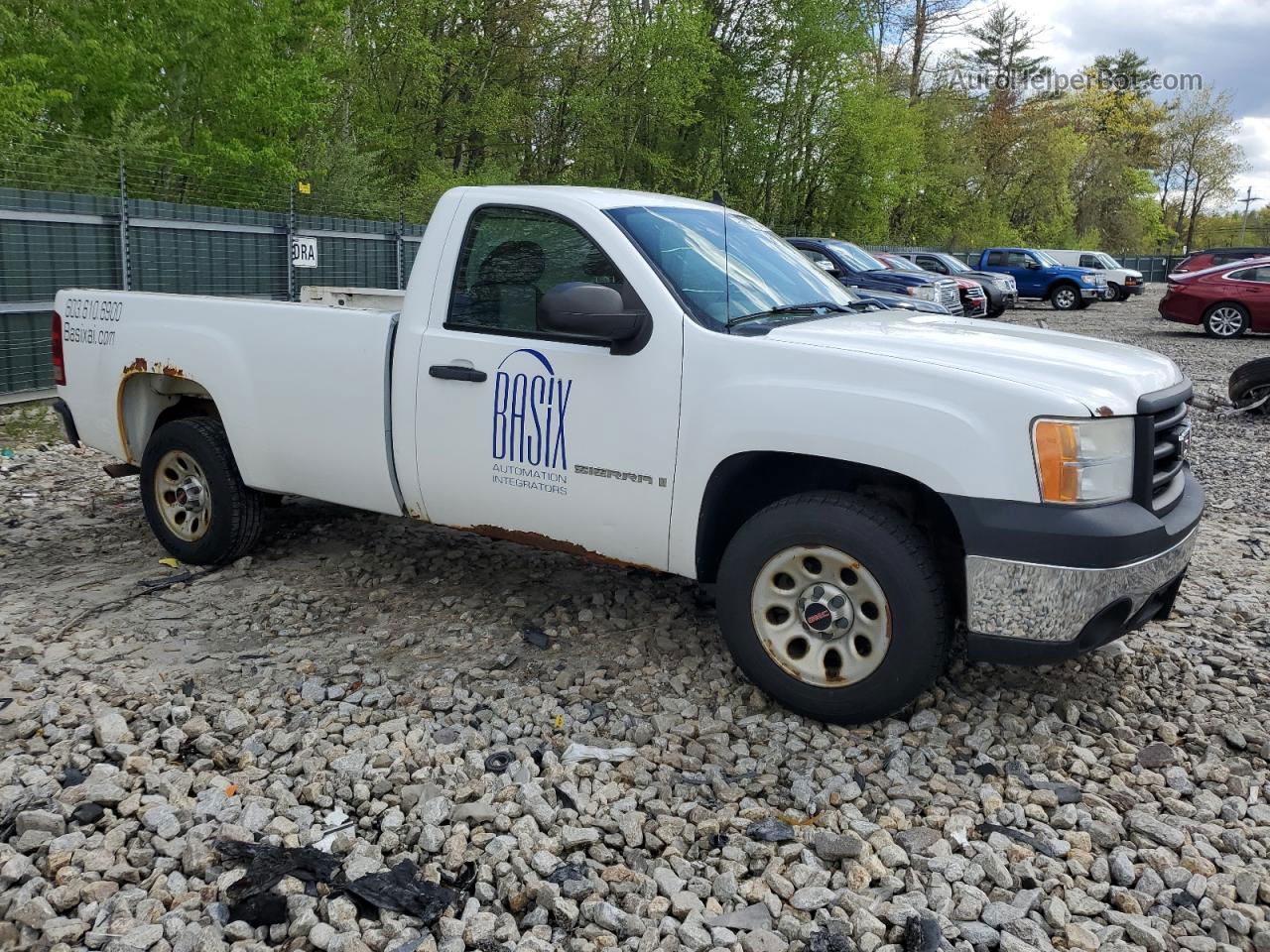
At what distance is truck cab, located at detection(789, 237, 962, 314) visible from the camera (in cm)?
1838

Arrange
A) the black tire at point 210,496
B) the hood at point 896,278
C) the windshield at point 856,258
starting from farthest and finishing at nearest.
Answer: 1. the windshield at point 856,258
2. the hood at point 896,278
3. the black tire at point 210,496

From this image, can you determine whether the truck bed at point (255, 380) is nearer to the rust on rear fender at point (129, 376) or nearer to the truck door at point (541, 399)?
the rust on rear fender at point (129, 376)

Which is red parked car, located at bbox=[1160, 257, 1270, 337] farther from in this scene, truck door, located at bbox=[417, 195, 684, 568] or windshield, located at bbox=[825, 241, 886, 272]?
truck door, located at bbox=[417, 195, 684, 568]

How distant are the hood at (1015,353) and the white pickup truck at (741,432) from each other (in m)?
0.02

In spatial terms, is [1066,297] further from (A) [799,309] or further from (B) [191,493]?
(B) [191,493]

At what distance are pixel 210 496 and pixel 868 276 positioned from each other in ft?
49.4

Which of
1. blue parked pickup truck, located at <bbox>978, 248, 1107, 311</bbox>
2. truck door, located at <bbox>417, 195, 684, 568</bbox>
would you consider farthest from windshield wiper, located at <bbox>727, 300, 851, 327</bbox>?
blue parked pickup truck, located at <bbox>978, 248, 1107, 311</bbox>

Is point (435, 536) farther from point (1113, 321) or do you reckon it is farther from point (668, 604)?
point (1113, 321)

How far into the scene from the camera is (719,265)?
14.4 feet

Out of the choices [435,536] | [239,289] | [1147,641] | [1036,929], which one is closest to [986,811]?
[1036,929]

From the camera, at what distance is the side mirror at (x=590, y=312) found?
152 inches

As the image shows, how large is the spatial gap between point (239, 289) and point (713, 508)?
36.6 feet

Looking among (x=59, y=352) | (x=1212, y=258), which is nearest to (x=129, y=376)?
(x=59, y=352)

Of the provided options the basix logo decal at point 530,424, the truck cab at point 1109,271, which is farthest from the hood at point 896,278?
the truck cab at point 1109,271
